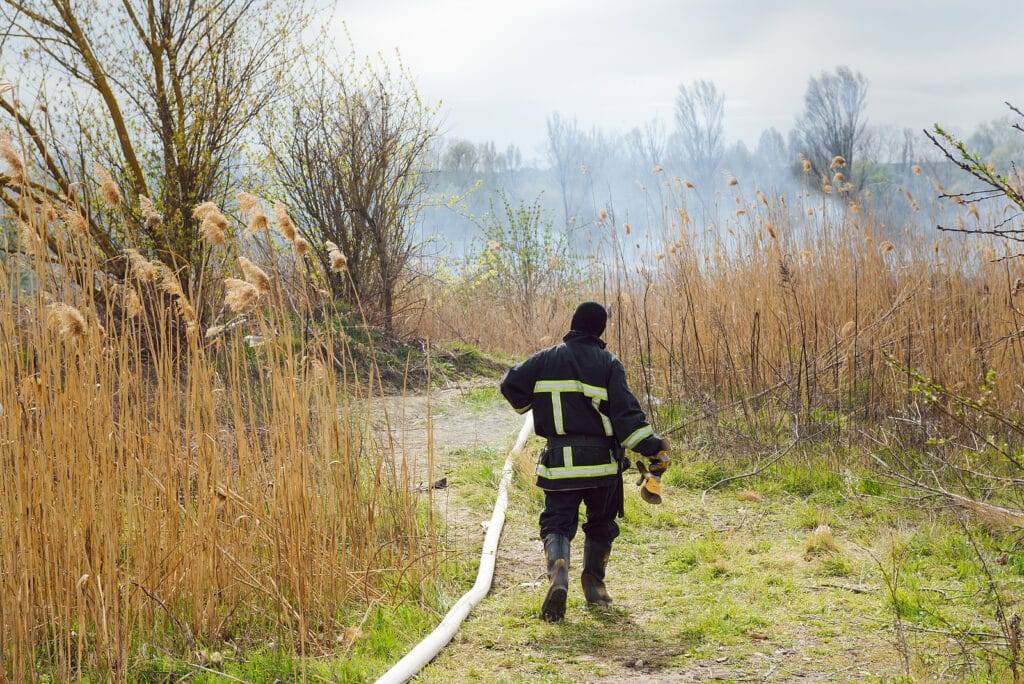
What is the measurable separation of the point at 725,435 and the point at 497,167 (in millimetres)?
51478

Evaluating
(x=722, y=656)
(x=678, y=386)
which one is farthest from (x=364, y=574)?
(x=678, y=386)

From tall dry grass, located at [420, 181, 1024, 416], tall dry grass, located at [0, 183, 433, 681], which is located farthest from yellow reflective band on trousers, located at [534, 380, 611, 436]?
tall dry grass, located at [420, 181, 1024, 416]

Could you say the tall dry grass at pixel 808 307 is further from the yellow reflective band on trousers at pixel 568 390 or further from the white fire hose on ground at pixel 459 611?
the yellow reflective band on trousers at pixel 568 390

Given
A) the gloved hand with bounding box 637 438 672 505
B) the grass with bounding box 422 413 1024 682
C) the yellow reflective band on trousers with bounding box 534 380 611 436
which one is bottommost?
the grass with bounding box 422 413 1024 682

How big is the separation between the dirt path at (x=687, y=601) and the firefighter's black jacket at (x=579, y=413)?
62 cm

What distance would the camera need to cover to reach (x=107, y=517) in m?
3.46

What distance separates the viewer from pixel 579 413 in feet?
15.3

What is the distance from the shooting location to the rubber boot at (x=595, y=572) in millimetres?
4797

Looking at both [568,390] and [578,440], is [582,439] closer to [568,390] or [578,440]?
[578,440]

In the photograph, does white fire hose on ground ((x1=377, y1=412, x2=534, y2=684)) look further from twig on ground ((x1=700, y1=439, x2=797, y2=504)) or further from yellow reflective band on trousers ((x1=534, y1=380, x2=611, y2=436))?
twig on ground ((x1=700, y1=439, x2=797, y2=504))

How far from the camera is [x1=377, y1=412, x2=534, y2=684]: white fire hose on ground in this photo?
3.68 metres

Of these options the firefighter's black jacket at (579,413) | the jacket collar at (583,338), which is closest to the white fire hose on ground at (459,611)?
the firefighter's black jacket at (579,413)

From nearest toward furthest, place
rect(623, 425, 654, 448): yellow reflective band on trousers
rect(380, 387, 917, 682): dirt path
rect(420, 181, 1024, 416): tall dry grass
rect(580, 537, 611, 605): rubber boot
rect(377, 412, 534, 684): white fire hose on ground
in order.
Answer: rect(377, 412, 534, 684): white fire hose on ground
rect(380, 387, 917, 682): dirt path
rect(623, 425, 654, 448): yellow reflective band on trousers
rect(580, 537, 611, 605): rubber boot
rect(420, 181, 1024, 416): tall dry grass

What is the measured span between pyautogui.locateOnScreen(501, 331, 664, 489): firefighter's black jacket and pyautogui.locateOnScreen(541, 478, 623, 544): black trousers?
0.10m
